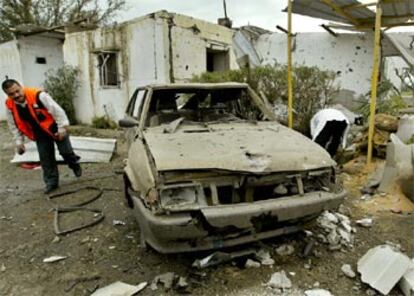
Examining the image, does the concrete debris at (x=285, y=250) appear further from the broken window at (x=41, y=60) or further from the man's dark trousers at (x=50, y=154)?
the broken window at (x=41, y=60)

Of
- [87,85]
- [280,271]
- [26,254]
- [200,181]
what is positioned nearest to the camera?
[200,181]

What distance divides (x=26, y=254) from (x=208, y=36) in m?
9.08

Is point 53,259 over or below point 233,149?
below

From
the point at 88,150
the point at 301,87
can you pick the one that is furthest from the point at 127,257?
the point at 301,87

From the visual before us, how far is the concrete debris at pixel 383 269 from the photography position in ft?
9.18

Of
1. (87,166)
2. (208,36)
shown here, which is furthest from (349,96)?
(87,166)

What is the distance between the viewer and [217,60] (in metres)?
12.6

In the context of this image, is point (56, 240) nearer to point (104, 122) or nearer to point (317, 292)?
point (317, 292)

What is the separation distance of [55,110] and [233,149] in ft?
10.2

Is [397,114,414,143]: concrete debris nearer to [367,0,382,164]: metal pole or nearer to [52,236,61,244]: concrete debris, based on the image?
[367,0,382,164]: metal pole

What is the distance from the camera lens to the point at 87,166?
718cm

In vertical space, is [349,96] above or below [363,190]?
above

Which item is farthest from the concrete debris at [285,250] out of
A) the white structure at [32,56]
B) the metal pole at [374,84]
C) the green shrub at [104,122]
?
the white structure at [32,56]

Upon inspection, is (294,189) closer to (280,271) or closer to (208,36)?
(280,271)
